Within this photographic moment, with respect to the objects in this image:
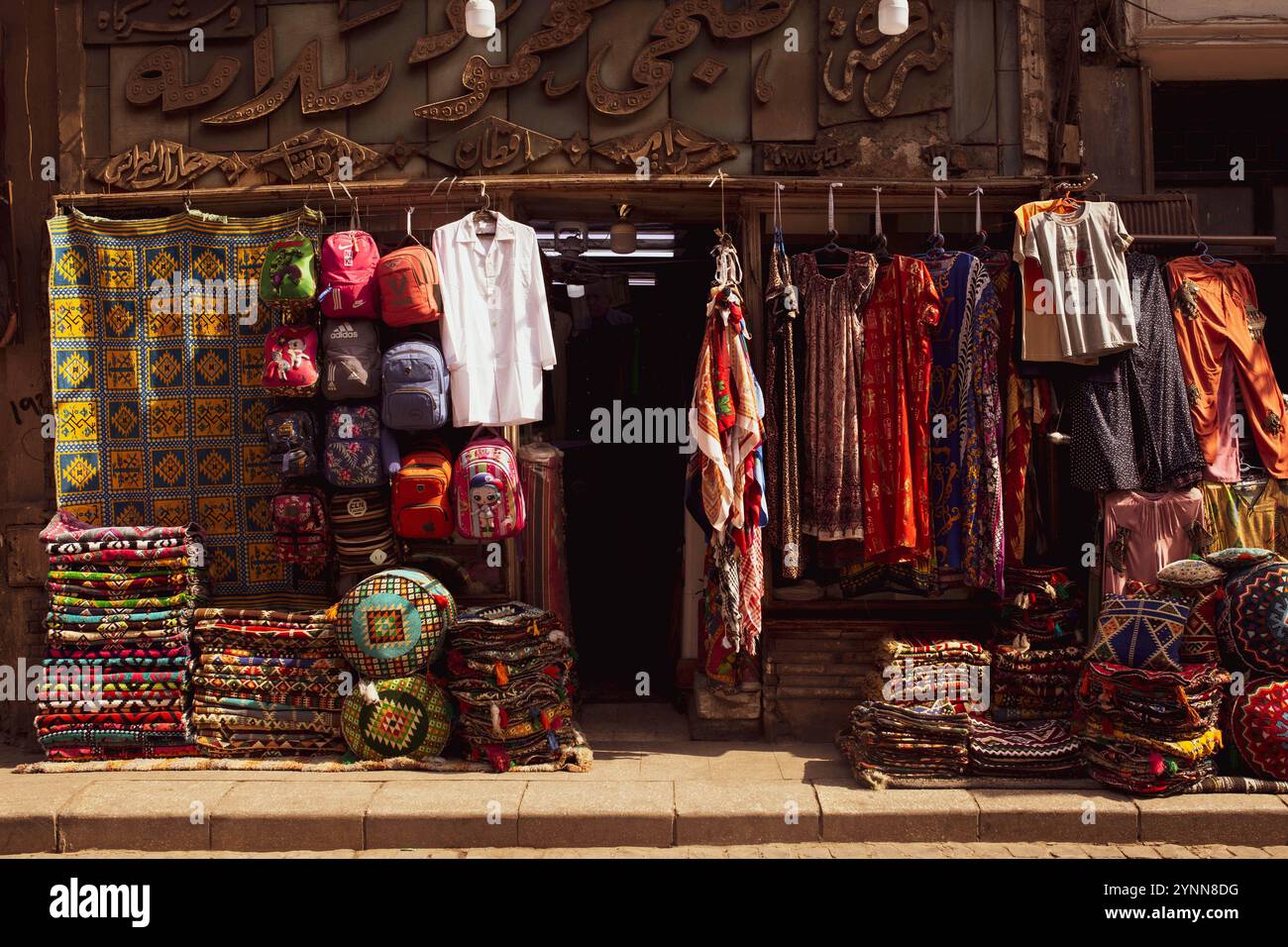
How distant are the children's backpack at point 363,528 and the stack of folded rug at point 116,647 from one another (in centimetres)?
83

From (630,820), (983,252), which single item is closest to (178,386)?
(630,820)

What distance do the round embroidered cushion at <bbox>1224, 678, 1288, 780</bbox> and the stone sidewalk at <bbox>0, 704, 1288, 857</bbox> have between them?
20 cm

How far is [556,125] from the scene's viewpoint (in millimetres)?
6770

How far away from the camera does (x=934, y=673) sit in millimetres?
6270

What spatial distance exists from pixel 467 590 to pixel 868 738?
250 cm

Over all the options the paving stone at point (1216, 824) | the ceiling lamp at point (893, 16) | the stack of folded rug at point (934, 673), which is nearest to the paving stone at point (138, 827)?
the stack of folded rug at point (934, 673)

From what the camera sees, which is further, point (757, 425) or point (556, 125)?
point (556, 125)

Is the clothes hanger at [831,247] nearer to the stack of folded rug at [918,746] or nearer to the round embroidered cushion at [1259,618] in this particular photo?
the stack of folded rug at [918,746]

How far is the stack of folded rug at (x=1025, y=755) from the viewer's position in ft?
19.4

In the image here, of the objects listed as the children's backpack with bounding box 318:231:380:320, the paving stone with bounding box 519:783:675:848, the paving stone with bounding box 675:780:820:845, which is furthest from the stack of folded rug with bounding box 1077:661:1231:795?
the children's backpack with bounding box 318:231:380:320

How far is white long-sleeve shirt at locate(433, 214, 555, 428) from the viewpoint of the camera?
646cm

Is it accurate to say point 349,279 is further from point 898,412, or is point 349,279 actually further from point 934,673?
point 934,673

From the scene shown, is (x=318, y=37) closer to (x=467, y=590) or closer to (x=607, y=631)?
(x=467, y=590)

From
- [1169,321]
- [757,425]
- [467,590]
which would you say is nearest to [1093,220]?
[1169,321]
